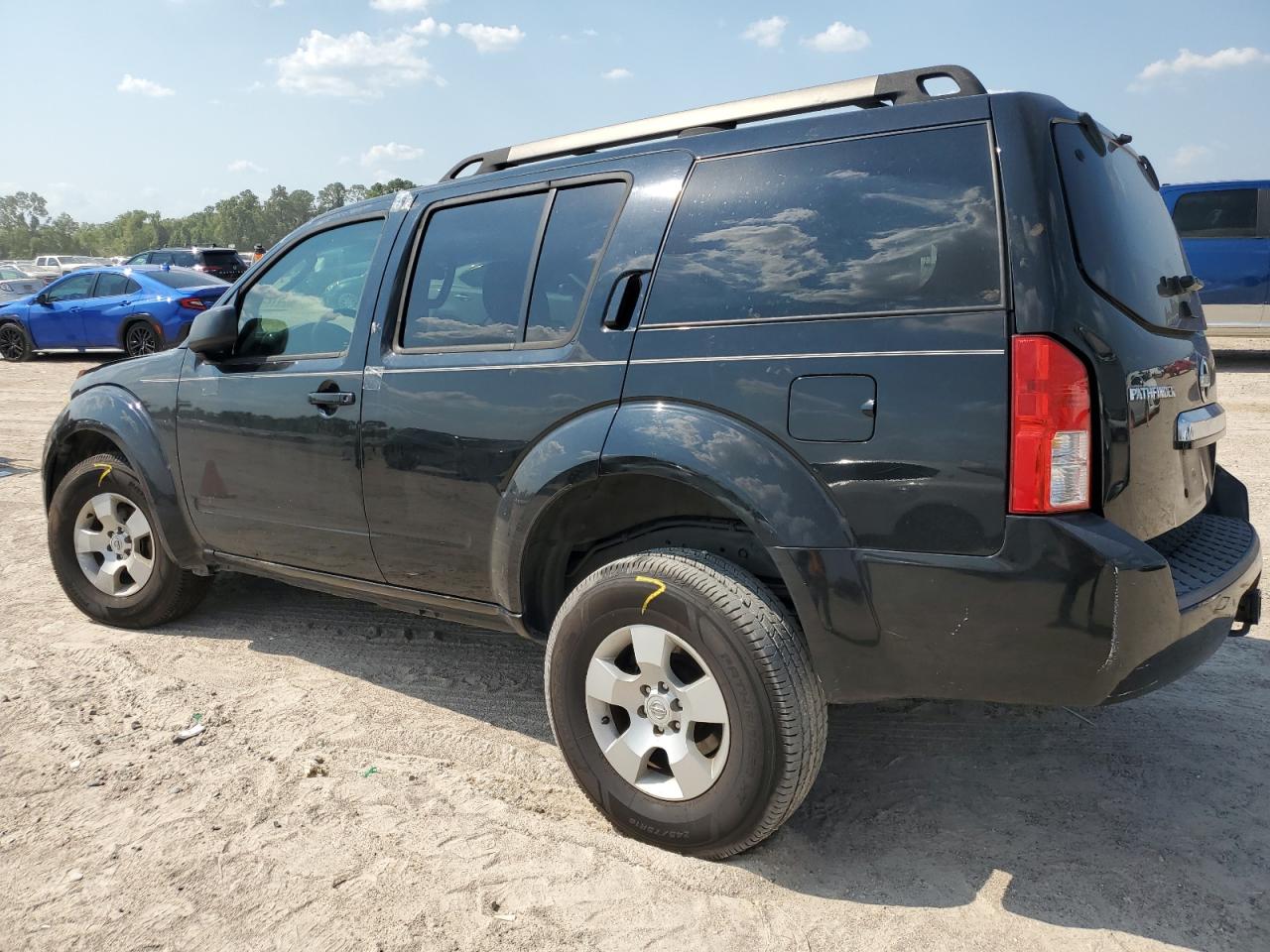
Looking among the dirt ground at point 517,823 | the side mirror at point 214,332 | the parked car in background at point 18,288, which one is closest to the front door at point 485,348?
the dirt ground at point 517,823

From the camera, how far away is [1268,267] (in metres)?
12.3

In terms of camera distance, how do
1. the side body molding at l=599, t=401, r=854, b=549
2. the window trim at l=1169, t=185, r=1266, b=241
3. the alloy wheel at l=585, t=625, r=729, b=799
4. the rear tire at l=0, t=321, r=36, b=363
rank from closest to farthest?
the side body molding at l=599, t=401, r=854, b=549, the alloy wheel at l=585, t=625, r=729, b=799, the window trim at l=1169, t=185, r=1266, b=241, the rear tire at l=0, t=321, r=36, b=363

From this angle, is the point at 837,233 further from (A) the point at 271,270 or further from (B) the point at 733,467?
(A) the point at 271,270

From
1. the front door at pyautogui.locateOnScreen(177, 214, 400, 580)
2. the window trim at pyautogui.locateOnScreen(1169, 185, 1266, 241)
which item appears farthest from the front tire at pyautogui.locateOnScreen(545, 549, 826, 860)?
the window trim at pyautogui.locateOnScreen(1169, 185, 1266, 241)

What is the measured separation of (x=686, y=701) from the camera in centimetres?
268

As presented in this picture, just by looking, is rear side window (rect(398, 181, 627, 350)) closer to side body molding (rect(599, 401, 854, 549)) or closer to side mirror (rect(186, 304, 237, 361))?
side body molding (rect(599, 401, 854, 549))

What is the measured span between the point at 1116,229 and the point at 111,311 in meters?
15.9

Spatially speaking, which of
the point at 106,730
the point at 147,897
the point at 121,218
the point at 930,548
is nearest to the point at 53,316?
the point at 106,730

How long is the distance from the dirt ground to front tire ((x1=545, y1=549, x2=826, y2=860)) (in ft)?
0.55

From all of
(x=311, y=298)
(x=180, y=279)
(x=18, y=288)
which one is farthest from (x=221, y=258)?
(x=311, y=298)

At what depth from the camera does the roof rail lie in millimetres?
2645

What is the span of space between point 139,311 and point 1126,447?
50.8ft

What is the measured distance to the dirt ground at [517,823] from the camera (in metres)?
2.49

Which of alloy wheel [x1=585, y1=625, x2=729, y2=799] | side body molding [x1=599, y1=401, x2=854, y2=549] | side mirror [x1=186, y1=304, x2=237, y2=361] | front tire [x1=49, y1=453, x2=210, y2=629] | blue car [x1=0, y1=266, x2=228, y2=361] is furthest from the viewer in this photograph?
blue car [x1=0, y1=266, x2=228, y2=361]
